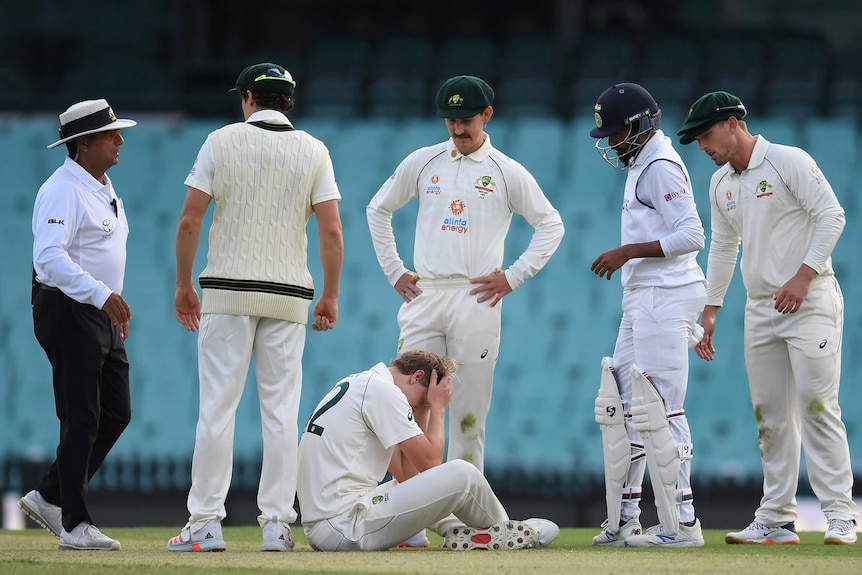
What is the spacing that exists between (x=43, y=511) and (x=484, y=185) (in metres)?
2.10

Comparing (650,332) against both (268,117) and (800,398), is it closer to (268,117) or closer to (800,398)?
(800,398)

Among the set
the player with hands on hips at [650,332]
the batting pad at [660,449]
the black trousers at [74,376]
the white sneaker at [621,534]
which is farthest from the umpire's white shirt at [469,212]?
the black trousers at [74,376]

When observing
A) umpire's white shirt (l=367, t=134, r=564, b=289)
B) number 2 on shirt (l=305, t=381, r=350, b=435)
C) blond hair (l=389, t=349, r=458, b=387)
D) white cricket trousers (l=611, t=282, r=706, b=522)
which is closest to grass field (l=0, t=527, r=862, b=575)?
white cricket trousers (l=611, t=282, r=706, b=522)

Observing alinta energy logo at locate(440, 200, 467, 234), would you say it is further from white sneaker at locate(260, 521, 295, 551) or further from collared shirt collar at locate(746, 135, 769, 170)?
white sneaker at locate(260, 521, 295, 551)

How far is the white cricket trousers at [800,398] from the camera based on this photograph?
4961 mm

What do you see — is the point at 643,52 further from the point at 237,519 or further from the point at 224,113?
the point at 237,519

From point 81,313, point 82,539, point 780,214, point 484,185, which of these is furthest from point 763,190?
point 82,539

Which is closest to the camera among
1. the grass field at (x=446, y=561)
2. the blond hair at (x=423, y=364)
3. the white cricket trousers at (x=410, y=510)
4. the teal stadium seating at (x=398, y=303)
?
the grass field at (x=446, y=561)

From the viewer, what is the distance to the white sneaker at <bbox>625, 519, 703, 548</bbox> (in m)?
4.56

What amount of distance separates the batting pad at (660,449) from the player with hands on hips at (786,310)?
0.69m

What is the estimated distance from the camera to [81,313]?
454cm

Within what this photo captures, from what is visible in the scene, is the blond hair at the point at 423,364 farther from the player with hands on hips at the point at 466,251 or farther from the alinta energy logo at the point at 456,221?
the alinta energy logo at the point at 456,221

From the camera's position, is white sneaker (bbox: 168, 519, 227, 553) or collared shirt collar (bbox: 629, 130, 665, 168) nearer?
white sneaker (bbox: 168, 519, 227, 553)

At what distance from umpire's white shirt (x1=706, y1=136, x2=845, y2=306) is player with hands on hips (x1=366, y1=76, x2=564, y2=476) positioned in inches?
30.0
